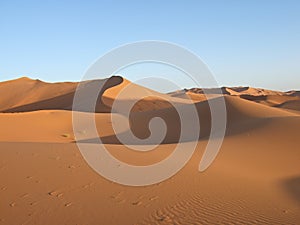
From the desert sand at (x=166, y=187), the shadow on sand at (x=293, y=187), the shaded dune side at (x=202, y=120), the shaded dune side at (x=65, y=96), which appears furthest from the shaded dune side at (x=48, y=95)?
the shadow on sand at (x=293, y=187)

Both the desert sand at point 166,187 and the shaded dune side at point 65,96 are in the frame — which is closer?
the desert sand at point 166,187

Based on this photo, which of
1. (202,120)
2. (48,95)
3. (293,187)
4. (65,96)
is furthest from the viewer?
(48,95)

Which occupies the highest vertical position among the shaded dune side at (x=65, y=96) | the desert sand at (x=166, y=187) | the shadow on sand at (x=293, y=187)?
the shaded dune side at (x=65, y=96)

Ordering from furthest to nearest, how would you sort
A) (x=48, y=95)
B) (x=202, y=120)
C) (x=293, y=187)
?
(x=48, y=95)
(x=202, y=120)
(x=293, y=187)

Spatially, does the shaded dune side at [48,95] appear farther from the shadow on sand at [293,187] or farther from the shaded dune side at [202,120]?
the shadow on sand at [293,187]

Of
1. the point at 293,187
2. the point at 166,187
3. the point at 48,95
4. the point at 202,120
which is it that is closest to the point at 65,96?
the point at 48,95

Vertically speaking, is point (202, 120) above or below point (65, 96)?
below

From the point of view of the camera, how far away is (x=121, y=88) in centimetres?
4391

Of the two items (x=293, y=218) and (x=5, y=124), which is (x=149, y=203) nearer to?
(x=293, y=218)

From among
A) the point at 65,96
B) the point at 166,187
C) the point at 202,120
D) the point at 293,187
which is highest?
the point at 65,96

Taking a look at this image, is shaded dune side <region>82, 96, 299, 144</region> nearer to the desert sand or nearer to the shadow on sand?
the desert sand

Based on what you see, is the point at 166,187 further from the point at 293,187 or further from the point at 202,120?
the point at 202,120

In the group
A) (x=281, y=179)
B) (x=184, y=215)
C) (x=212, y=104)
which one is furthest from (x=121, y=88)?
(x=184, y=215)

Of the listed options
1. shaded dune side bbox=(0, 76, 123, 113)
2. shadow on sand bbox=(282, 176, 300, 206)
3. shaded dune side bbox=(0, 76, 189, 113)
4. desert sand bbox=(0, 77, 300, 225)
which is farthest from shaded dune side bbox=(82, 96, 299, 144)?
shaded dune side bbox=(0, 76, 123, 113)
